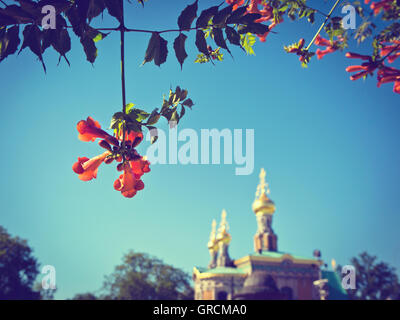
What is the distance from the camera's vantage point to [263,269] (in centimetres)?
2791

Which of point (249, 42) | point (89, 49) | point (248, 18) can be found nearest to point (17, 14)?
point (89, 49)

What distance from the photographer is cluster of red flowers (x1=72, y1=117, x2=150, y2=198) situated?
1.06 metres

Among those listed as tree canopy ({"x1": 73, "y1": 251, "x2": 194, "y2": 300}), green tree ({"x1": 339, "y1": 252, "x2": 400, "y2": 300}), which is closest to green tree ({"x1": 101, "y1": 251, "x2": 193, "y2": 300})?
tree canopy ({"x1": 73, "y1": 251, "x2": 194, "y2": 300})

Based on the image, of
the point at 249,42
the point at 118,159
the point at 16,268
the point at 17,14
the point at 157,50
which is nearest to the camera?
the point at 17,14

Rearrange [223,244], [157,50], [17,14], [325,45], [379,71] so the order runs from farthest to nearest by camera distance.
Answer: [223,244], [325,45], [379,71], [157,50], [17,14]

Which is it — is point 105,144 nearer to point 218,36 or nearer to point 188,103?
point 188,103

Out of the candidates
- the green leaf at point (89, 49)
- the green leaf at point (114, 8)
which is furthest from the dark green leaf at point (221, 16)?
the green leaf at point (89, 49)

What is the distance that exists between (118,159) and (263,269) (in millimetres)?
29340

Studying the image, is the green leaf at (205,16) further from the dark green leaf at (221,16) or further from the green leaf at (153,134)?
the green leaf at (153,134)

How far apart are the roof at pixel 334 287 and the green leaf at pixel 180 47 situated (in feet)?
114

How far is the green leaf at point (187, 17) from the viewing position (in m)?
1.09

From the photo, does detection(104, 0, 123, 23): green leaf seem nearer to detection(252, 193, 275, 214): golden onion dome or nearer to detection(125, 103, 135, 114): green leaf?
detection(125, 103, 135, 114): green leaf
